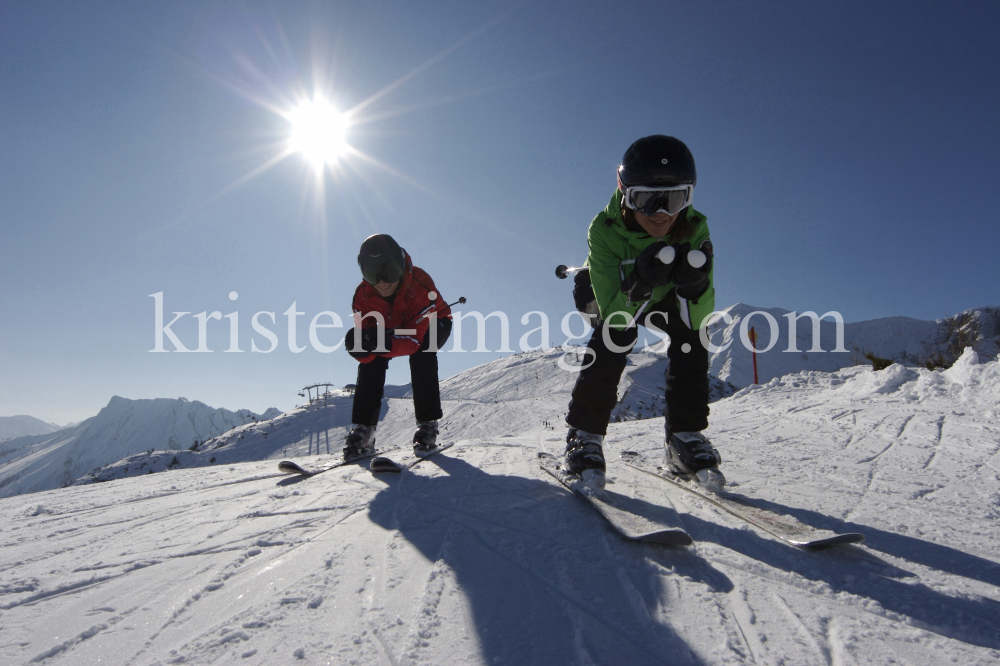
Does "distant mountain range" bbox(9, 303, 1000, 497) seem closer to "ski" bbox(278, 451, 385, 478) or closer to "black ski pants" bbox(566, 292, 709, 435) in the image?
"black ski pants" bbox(566, 292, 709, 435)

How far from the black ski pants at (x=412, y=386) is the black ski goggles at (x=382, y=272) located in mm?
601

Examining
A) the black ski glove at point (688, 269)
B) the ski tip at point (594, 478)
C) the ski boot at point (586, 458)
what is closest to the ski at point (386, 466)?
the ski boot at point (586, 458)

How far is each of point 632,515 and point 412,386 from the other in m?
2.26

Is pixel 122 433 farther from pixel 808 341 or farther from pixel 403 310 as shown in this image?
pixel 403 310

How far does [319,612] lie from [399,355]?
106 inches

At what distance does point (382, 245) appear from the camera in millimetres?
3484

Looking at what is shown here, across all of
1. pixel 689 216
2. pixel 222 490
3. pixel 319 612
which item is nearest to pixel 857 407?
pixel 689 216

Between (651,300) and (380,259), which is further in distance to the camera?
Answer: (380,259)

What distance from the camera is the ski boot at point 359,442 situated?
3.42m

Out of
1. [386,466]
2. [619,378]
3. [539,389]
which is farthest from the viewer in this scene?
[539,389]

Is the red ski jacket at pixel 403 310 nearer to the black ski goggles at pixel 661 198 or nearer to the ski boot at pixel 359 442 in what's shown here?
the ski boot at pixel 359 442

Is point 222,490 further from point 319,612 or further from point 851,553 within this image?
point 851,553

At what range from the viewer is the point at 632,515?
1.67m

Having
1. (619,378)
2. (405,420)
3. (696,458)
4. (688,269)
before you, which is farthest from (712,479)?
(405,420)
